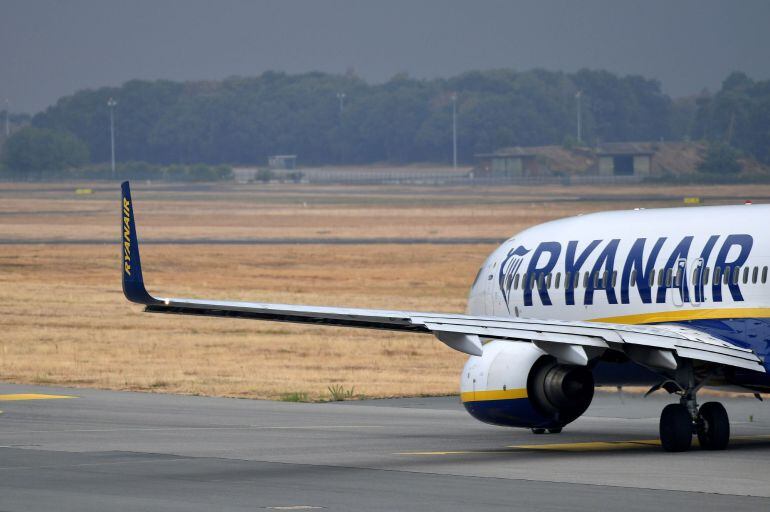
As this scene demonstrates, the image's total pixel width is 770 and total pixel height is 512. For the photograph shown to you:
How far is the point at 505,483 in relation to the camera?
20.5 meters

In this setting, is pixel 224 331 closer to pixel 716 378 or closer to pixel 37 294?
pixel 37 294

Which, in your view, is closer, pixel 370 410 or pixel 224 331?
pixel 370 410

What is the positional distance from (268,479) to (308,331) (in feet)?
103

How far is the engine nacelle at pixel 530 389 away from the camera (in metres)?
24.3

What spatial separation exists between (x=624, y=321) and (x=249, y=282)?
49.9 m

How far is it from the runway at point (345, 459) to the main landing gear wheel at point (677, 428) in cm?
32

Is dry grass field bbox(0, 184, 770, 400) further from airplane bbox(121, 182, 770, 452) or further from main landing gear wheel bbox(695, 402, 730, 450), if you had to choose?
main landing gear wheel bbox(695, 402, 730, 450)

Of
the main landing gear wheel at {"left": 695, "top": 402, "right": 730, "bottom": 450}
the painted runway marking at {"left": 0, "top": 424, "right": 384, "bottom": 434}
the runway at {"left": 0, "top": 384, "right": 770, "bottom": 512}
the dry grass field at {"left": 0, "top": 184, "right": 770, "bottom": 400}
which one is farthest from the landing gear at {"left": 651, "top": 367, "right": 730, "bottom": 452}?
the dry grass field at {"left": 0, "top": 184, "right": 770, "bottom": 400}

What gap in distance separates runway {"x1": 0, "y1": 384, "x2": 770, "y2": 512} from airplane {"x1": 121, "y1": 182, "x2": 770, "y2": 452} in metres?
0.95

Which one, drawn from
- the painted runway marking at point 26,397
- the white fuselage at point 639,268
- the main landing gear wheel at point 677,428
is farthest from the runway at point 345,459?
the white fuselage at point 639,268

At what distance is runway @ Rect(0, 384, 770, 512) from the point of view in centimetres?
1873

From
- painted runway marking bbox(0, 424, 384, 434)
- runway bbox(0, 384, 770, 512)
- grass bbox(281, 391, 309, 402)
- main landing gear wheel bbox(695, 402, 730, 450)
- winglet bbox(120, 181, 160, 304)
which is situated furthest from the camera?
grass bbox(281, 391, 309, 402)

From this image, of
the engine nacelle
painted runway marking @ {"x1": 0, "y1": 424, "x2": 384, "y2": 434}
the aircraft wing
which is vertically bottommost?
painted runway marking @ {"x1": 0, "y1": 424, "x2": 384, "y2": 434}

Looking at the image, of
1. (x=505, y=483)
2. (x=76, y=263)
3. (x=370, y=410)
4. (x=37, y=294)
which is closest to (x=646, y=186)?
(x=76, y=263)
